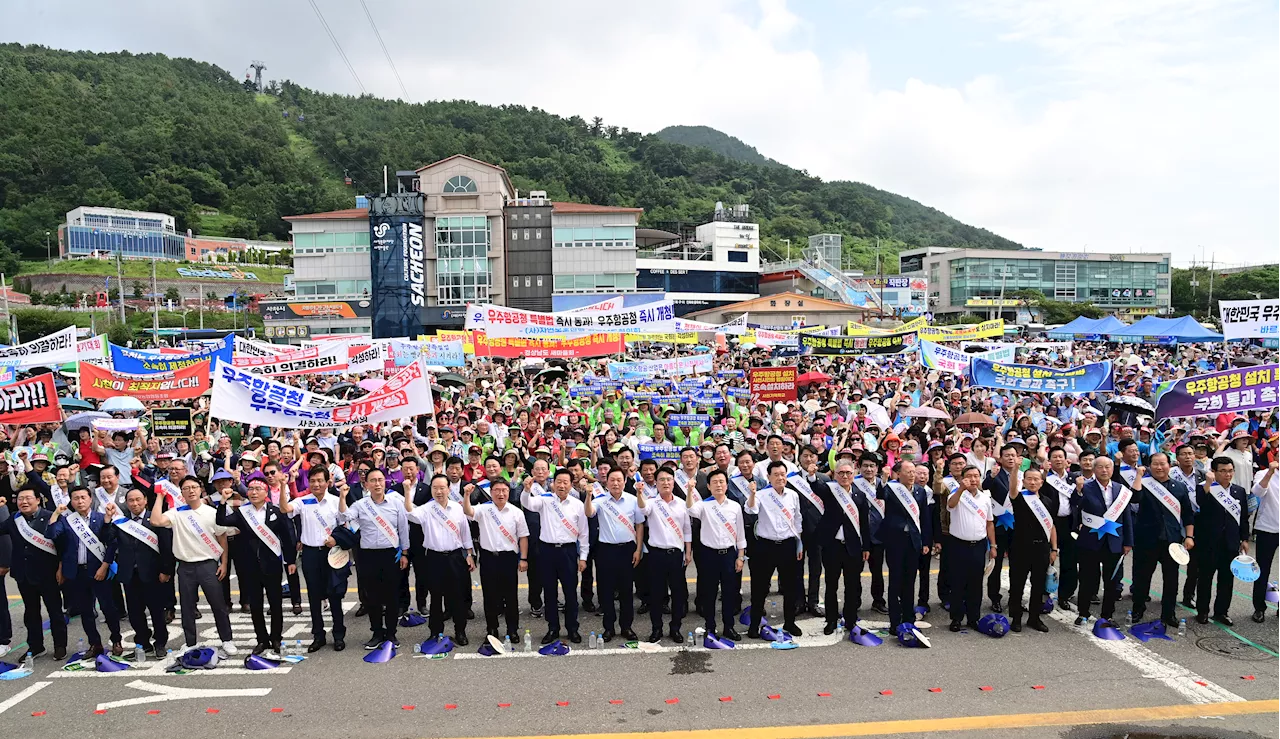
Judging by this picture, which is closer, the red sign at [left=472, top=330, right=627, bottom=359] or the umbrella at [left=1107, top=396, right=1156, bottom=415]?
the umbrella at [left=1107, top=396, right=1156, bottom=415]

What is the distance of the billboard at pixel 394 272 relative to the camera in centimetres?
5959

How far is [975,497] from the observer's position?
6828 mm

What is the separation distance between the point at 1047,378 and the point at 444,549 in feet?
39.2

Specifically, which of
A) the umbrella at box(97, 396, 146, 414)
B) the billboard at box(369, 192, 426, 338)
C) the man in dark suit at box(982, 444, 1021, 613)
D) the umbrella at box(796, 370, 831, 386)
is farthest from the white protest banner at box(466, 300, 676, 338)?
the billboard at box(369, 192, 426, 338)

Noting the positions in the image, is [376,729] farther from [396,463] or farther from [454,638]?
[396,463]

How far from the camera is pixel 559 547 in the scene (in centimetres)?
695

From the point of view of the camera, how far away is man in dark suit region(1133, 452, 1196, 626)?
23.4 ft

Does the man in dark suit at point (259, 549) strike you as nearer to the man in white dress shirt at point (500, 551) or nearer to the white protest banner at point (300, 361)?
the man in white dress shirt at point (500, 551)

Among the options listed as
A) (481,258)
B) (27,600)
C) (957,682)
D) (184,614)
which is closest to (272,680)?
(184,614)

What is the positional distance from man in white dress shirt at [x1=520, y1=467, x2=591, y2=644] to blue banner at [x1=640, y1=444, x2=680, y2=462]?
3.46m

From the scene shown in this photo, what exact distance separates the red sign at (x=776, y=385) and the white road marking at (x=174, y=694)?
1120 cm

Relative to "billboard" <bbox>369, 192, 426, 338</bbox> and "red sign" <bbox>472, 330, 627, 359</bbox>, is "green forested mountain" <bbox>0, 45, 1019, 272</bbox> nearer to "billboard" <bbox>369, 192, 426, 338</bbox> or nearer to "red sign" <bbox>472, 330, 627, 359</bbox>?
"billboard" <bbox>369, 192, 426, 338</bbox>

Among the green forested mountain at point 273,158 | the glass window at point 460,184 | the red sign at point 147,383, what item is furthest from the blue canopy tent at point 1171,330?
the green forested mountain at point 273,158

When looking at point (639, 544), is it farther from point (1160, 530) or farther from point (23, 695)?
point (23, 695)
